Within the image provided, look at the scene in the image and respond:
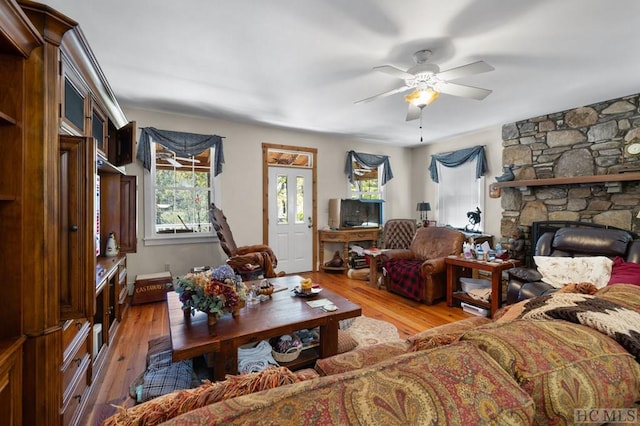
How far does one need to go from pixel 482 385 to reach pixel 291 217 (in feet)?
14.9

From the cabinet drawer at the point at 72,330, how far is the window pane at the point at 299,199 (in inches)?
138

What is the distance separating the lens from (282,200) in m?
4.99

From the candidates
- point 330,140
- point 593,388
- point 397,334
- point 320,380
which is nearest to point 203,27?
point 320,380

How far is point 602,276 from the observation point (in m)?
2.54

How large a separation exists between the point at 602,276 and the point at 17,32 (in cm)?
418

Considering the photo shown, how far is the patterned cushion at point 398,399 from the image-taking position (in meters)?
0.52

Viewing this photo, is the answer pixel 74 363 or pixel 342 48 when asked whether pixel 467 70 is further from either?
pixel 74 363

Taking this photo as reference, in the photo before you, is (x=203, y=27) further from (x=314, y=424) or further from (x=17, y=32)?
(x=314, y=424)

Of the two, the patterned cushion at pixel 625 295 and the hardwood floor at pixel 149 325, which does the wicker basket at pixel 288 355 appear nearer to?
the hardwood floor at pixel 149 325

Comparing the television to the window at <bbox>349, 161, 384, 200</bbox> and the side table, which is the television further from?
the side table

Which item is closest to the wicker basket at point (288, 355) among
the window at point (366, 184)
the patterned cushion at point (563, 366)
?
the patterned cushion at point (563, 366)

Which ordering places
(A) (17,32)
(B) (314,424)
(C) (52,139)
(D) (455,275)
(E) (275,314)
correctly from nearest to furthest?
1. (B) (314,424)
2. (A) (17,32)
3. (C) (52,139)
4. (E) (275,314)
5. (D) (455,275)

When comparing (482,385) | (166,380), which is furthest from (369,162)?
(482,385)

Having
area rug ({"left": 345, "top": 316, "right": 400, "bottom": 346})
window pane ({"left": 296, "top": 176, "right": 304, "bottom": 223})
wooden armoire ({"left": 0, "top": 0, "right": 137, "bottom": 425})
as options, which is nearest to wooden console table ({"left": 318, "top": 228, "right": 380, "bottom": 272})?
window pane ({"left": 296, "top": 176, "right": 304, "bottom": 223})
